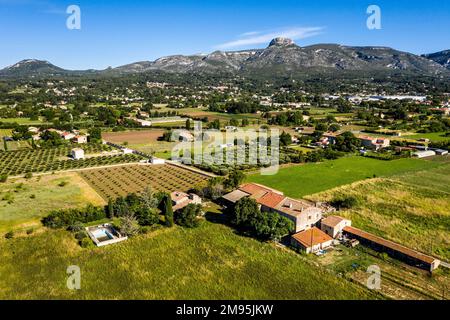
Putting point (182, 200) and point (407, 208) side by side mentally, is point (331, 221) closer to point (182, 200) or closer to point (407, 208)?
point (407, 208)

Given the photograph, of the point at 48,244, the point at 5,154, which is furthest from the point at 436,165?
the point at 5,154

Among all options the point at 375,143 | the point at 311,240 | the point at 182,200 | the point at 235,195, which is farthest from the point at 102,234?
the point at 375,143

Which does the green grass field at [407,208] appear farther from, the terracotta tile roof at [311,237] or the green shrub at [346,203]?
the terracotta tile roof at [311,237]

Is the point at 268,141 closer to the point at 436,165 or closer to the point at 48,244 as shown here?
the point at 436,165

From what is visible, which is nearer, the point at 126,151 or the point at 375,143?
the point at 126,151

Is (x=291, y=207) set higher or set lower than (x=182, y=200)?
higher

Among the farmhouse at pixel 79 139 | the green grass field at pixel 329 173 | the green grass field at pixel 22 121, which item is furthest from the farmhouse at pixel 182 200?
the green grass field at pixel 22 121
